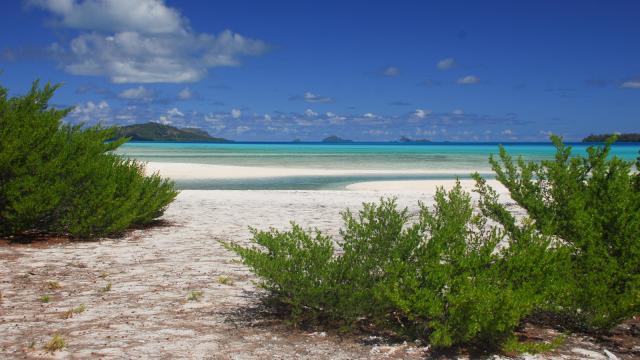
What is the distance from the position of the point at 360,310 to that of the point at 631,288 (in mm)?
2375

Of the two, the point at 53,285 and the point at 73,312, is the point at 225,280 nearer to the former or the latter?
the point at 73,312

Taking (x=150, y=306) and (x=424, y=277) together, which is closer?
(x=424, y=277)

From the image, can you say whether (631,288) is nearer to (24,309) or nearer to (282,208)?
(24,309)

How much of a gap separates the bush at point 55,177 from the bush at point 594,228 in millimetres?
7283

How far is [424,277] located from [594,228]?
177 cm

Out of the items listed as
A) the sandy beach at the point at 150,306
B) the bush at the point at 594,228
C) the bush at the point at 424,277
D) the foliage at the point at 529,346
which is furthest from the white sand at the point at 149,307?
the bush at the point at 594,228

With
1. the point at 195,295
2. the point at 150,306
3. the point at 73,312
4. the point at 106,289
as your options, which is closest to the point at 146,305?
the point at 150,306

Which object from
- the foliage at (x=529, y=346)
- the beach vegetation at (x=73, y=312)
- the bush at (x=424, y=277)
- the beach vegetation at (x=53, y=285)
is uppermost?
the bush at (x=424, y=277)

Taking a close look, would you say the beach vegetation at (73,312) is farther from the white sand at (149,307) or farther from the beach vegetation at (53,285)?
the beach vegetation at (53,285)

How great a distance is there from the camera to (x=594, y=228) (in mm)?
5328

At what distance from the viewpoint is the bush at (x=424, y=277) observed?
453 centimetres

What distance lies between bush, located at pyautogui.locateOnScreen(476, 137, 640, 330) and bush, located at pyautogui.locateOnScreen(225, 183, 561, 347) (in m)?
0.43

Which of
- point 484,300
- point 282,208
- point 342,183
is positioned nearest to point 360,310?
point 484,300

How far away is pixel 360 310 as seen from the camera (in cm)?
515
